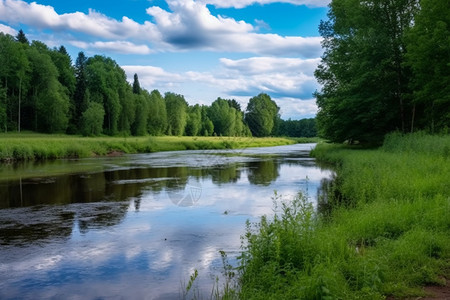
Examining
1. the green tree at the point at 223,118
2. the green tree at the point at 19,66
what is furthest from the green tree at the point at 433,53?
the green tree at the point at 223,118

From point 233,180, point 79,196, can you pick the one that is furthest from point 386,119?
point 79,196

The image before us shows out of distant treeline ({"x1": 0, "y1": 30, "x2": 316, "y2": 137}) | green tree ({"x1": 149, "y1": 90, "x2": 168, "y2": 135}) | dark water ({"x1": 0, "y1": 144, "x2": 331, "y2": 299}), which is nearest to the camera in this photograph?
dark water ({"x1": 0, "y1": 144, "x2": 331, "y2": 299})

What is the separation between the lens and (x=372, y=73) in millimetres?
27141

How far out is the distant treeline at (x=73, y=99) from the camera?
6444cm

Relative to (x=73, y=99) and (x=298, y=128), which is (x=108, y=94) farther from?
(x=298, y=128)

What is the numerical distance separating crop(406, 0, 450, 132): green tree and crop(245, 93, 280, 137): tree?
361 feet

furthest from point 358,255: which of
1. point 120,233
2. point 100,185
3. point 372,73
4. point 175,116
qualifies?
point 175,116

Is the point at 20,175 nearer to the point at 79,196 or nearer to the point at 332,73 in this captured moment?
the point at 79,196

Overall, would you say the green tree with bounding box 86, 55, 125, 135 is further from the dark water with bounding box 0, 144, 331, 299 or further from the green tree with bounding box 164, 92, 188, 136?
the dark water with bounding box 0, 144, 331, 299

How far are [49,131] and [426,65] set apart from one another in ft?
198

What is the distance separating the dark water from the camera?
7.26 metres

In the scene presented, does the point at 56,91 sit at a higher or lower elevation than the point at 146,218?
higher

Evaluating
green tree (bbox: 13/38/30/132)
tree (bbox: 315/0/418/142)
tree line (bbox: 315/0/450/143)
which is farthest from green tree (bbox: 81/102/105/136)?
tree (bbox: 315/0/418/142)

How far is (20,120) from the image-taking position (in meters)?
68.4
